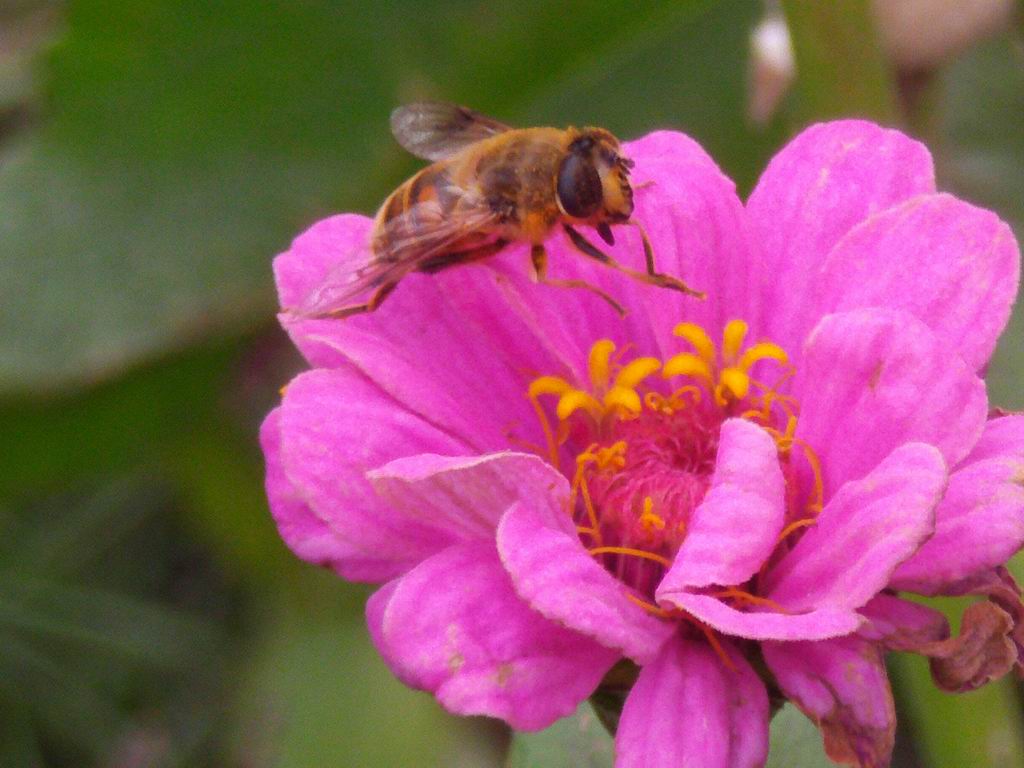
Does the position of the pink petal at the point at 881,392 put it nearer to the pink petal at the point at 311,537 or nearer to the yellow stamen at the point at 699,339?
the yellow stamen at the point at 699,339

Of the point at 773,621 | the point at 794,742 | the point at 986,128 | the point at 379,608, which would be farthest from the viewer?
the point at 986,128

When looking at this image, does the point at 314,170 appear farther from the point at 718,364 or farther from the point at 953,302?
the point at 953,302

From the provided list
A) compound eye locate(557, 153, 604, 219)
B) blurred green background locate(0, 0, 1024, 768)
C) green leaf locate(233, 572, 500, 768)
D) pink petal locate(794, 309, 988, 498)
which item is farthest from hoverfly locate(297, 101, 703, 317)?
green leaf locate(233, 572, 500, 768)

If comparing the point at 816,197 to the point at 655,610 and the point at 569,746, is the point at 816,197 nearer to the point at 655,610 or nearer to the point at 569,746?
the point at 655,610

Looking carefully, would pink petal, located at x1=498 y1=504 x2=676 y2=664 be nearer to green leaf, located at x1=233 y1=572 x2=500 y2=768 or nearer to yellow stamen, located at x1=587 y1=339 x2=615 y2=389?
yellow stamen, located at x1=587 y1=339 x2=615 y2=389

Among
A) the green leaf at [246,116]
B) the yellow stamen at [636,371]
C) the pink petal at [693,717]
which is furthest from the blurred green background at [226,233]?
the pink petal at [693,717]

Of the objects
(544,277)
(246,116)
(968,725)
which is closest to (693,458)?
(544,277)
